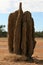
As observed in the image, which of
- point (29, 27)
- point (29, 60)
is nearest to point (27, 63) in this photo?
point (29, 60)

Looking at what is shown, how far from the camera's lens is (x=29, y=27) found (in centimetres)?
1978

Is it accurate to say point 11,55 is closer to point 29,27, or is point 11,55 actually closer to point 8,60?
point 8,60

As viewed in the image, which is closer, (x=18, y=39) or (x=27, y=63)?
(x=27, y=63)

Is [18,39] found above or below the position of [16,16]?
below

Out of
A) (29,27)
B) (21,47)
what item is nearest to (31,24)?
(29,27)

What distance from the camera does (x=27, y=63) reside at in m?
18.5

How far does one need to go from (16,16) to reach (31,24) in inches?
50.6

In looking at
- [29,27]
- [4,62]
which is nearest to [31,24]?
[29,27]

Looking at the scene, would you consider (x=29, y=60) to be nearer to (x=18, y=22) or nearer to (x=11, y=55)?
(x=11, y=55)

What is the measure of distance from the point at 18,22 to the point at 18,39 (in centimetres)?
109

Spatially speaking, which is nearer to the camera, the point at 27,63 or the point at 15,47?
the point at 27,63

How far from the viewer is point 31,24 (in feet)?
65.1

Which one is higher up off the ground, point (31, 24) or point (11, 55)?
point (31, 24)

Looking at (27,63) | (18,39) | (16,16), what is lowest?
(27,63)
